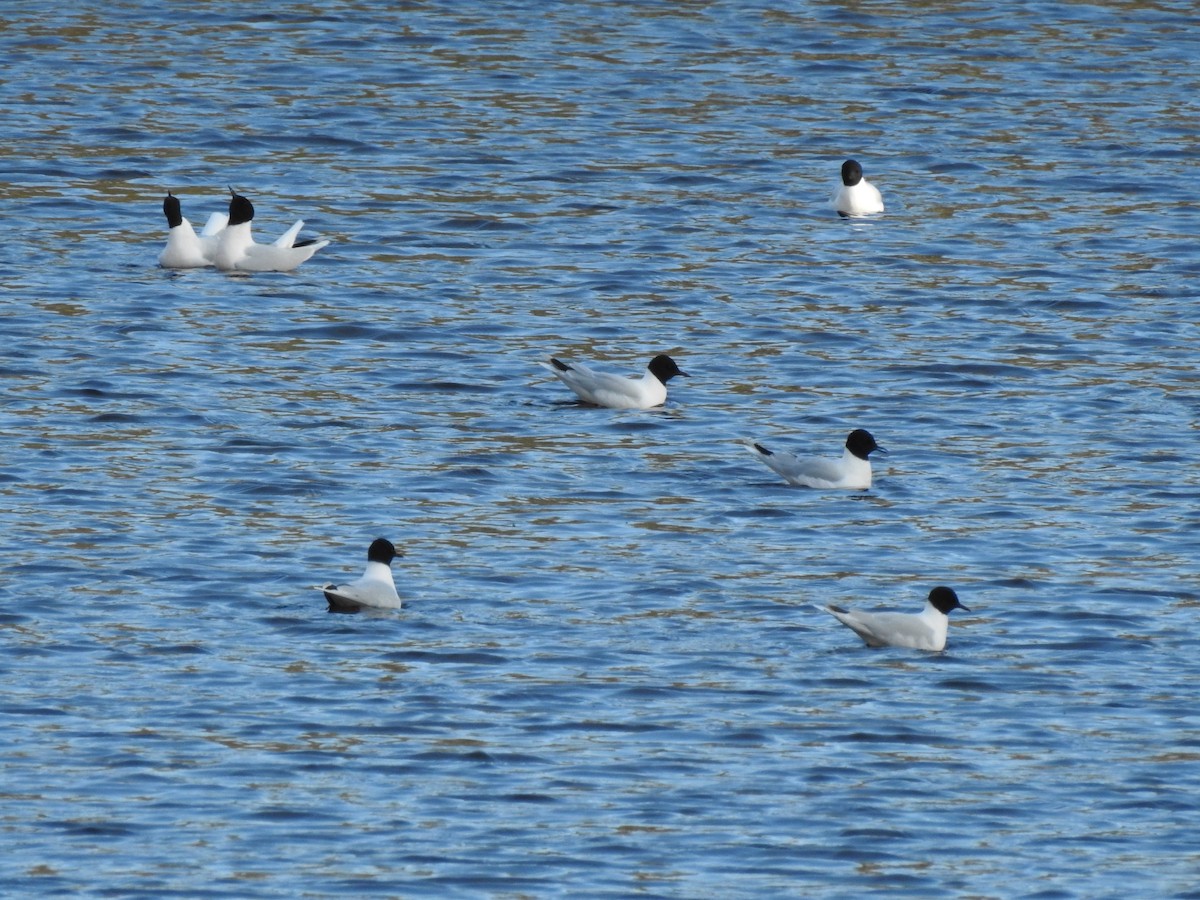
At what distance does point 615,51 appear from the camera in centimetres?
3309

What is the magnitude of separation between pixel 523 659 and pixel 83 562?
3.00 meters

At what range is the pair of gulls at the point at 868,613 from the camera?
14.4 metres

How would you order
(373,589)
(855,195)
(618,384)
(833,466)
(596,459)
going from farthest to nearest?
(855,195), (618,384), (596,459), (833,466), (373,589)

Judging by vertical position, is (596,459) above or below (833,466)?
below

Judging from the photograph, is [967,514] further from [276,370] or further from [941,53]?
[941,53]

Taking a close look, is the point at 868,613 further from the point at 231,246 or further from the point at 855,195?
the point at 855,195

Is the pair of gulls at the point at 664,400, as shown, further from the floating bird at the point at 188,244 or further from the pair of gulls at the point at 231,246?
the floating bird at the point at 188,244

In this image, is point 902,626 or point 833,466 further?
point 833,466

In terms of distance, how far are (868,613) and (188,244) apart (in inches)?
438

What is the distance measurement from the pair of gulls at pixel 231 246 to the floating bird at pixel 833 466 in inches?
278

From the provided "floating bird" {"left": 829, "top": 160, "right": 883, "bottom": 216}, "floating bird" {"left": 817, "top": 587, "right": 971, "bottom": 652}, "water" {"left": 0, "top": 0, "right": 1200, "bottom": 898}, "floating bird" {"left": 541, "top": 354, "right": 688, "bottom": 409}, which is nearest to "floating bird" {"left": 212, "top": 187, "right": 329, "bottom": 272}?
"water" {"left": 0, "top": 0, "right": 1200, "bottom": 898}

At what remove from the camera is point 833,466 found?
17922 mm

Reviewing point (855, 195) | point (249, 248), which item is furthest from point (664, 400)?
point (855, 195)

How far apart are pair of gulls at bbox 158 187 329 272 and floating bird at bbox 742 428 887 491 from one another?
705 centimetres
